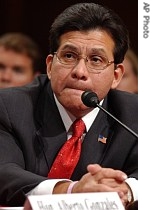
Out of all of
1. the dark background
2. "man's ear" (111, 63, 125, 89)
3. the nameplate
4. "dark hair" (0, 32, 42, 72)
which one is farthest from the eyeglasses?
the dark background

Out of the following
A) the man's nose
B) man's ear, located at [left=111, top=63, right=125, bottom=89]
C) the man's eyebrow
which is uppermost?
the man's eyebrow

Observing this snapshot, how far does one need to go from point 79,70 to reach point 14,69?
175 centimetres

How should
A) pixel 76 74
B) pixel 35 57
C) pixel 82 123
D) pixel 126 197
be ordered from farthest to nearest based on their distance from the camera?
pixel 35 57
pixel 82 123
pixel 76 74
pixel 126 197

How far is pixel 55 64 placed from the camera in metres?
1.96

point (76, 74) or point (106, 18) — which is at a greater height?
point (106, 18)

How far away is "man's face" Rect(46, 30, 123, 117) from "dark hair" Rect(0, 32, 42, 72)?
1683 millimetres

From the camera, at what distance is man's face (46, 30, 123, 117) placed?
188cm

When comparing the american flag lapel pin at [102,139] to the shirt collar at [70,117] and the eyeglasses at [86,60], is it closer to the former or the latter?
the shirt collar at [70,117]

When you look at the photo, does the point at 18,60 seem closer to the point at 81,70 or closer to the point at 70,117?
the point at 70,117

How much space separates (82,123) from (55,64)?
Answer: 21 cm

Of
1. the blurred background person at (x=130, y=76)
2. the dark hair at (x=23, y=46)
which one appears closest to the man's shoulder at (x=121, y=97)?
the blurred background person at (x=130, y=76)

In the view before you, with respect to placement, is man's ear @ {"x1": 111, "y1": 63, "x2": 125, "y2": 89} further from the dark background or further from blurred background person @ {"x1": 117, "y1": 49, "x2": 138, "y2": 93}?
the dark background
